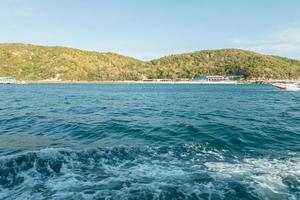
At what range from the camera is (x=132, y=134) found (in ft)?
79.2

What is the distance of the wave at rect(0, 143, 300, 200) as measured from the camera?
12.1 metres

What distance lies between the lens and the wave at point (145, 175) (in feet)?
39.7

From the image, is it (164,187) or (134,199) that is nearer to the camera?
(134,199)

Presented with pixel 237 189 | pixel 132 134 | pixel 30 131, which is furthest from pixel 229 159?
pixel 30 131

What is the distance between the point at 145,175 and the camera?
46.8 feet

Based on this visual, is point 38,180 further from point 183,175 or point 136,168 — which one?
point 183,175

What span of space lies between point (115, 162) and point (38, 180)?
12.6 feet

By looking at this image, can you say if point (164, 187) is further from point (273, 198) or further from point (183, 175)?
point (273, 198)

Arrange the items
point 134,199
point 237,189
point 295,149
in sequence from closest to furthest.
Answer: point 134,199 < point 237,189 < point 295,149

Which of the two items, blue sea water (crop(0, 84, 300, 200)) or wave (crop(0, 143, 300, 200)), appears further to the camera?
blue sea water (crop(0, 84, 300, 200))

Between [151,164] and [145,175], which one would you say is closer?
[145,175]

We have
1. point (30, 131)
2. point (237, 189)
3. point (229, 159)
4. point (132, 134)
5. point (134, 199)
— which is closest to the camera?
point (134, 199)

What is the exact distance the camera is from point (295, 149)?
64.3 ft

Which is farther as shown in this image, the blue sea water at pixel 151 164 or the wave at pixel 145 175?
the blue sea water at pixel 151 164
